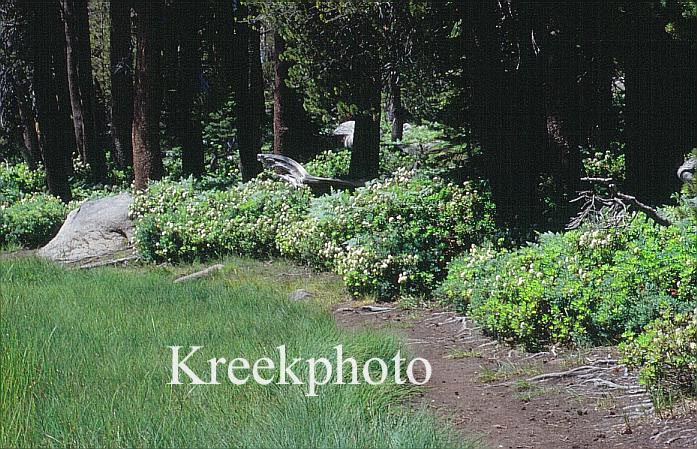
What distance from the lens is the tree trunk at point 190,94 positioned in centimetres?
1952

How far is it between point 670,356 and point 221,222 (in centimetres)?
851

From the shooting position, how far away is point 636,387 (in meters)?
6.12

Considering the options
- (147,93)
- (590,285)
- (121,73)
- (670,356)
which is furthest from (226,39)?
(670,356)

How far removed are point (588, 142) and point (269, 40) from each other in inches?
278

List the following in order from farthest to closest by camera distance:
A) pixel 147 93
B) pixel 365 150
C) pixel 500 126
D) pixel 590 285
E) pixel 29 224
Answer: pixel 365 150 < pixel 29 224 < pixel 147 93 < pixel 500 126 < pixel 590 285

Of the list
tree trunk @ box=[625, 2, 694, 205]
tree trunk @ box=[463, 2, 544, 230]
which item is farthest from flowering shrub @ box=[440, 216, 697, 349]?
tree trunk @ box=[625, 2, 694, 205]

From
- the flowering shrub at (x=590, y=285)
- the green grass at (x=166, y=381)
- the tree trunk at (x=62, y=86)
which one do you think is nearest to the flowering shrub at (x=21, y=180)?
the tree trunk at (x=62, y=86)

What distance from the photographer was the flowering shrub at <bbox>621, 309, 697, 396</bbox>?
5629 mm

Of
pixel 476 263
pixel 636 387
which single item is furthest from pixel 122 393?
pixel 476 263

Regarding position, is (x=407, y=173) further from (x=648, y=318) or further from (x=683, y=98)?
(x=648, y=318)

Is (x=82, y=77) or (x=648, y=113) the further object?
(x=82, y=77)

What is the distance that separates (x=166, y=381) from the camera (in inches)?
224

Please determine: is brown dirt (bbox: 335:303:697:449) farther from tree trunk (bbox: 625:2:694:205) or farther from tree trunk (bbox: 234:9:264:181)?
tree trunk (bbox: 234:9:264:181)

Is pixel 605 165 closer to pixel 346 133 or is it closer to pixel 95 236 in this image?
pixel 95 236
